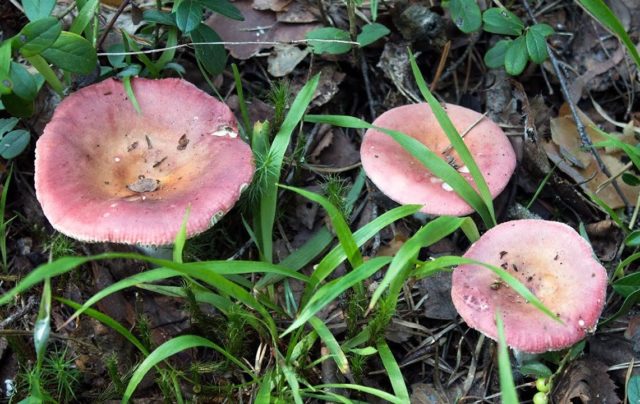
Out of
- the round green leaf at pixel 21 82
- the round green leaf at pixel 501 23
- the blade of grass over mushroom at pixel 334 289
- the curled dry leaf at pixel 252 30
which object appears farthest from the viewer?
the curled dry leaf at pixel 252 30

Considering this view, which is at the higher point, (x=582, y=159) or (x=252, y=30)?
(x=252, y=30)

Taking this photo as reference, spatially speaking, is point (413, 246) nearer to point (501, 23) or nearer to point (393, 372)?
point (393, 372)

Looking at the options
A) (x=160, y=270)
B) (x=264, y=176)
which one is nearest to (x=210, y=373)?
(x=160, y=270)

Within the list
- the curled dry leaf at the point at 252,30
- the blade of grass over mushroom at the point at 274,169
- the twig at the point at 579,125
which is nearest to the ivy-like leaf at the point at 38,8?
the curled dry leaf at the point at 252,30

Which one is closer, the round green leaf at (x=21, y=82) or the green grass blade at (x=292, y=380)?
the green grass blade at (x=292, y=380)

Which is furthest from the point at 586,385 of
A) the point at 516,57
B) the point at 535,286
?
the point at 516,57

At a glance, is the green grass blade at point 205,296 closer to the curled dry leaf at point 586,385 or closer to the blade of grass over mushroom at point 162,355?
the blade of grass over mushroom at point 162,355

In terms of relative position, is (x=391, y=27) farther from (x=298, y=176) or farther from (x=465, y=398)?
(x=465, y=398)
